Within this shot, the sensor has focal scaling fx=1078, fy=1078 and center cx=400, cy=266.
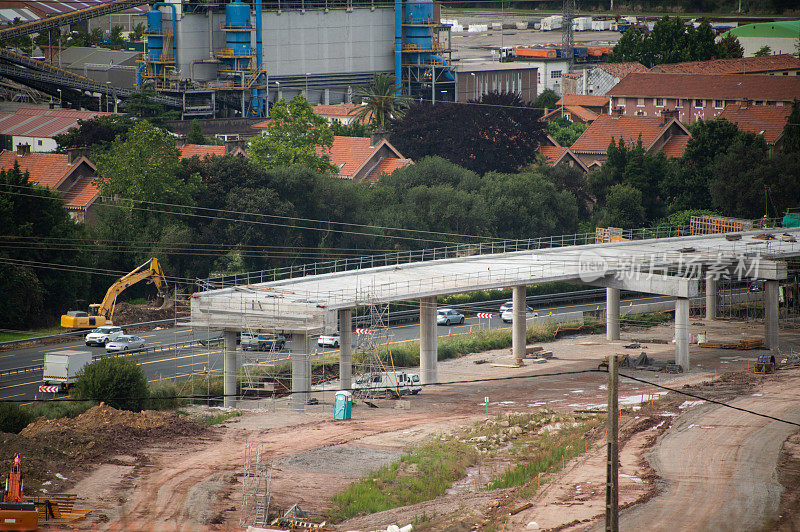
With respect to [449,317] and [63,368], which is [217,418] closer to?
[63,368]

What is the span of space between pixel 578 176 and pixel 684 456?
185 feet

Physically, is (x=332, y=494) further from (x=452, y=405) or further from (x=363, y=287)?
(x=363, y=287)

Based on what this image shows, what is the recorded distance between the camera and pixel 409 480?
3916 cm

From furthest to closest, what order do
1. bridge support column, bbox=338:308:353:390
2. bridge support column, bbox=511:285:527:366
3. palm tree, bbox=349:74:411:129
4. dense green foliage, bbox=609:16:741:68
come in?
dense green foliage, bbox=609:16:741:68 < palm tree, bbox=349:74:411:129 < bridge support column, bbox=511:285:527:366 < bridge support column, bbox=338:308:353:390

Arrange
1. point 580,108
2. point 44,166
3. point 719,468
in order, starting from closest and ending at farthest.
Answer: point 719,468
point 44,166
point 580,108

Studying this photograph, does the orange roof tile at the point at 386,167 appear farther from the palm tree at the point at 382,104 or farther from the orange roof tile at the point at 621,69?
the orange roof tile at the point at 621,69

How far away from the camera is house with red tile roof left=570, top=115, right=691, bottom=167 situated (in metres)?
104

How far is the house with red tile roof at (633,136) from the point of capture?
103688 millimetres

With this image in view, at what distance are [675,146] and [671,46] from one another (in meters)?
65.7

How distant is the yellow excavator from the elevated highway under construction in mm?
10168

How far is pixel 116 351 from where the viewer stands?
197 ft

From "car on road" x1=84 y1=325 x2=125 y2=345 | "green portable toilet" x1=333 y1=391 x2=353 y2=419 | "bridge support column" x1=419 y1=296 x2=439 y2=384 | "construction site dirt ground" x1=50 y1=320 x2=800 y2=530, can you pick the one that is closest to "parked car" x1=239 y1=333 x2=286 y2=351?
"construction site dirt ground" x1=50 y1=320 x2=800 y2=530

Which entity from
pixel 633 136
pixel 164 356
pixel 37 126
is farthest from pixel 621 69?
pixel 164 356

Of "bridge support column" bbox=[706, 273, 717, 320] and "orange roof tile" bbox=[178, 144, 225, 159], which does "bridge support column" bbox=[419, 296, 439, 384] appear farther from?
"orange roof tile" bbox=[178, 144, 225, 159]
